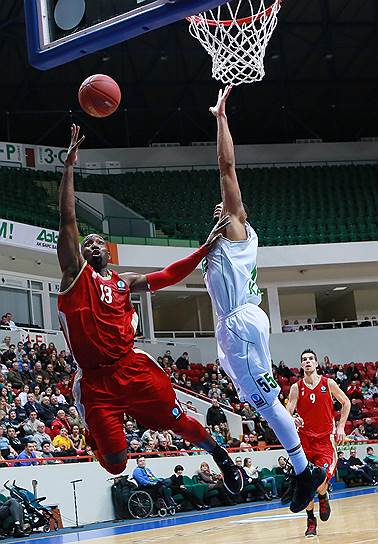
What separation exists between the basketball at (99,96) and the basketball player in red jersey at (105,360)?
1.44ft

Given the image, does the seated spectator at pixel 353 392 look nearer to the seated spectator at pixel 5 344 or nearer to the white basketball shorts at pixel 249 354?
the seated spectator at pixel 5 344

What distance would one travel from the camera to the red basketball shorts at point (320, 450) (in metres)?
9.67

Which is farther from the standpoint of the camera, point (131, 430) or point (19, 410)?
point (131, 430)

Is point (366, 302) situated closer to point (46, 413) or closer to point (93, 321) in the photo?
point (46, 413)

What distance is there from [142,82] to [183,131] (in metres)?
3.09

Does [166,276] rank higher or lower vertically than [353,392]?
higher

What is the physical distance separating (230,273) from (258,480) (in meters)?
10.8

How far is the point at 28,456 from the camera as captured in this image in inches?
556

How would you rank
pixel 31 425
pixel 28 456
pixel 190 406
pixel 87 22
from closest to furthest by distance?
1. pixel 87 22
2. pixel 28 456
3. pixel 31 425
4. pixel 190 406

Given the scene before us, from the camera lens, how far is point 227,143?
277 inches

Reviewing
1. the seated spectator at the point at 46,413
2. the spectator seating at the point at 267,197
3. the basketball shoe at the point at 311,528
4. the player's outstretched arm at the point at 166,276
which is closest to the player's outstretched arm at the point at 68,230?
the player's outstretched arm at the point at 166,276

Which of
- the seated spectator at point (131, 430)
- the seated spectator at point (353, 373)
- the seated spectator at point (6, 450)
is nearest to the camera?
the seated spectator at point (6, 450)

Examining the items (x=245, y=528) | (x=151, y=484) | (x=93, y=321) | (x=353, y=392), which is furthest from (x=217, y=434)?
(x=93, y=321)

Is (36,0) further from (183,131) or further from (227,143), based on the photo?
(183,131)
